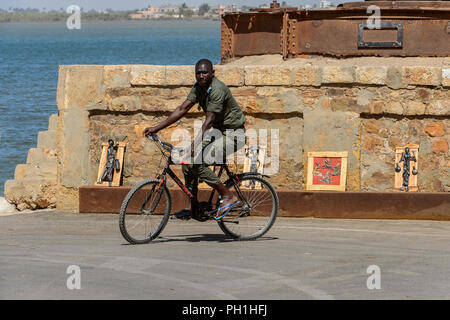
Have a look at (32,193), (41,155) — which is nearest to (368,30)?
(32,193)

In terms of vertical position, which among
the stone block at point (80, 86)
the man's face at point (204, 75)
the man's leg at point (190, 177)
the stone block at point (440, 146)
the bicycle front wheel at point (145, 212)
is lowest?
the bicycle front wheel at point (145, 212)

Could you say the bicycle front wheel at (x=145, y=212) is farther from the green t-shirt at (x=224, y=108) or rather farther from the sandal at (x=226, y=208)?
the green t-shirt at (x=224, y=108)

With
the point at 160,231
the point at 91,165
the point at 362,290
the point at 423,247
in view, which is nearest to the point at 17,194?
the point at 91,165

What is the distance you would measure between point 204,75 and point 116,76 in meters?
3.24

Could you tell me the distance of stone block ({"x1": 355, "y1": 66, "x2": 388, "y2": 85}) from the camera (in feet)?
36.1

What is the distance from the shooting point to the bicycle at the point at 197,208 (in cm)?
863

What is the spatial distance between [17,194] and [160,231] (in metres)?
4.72

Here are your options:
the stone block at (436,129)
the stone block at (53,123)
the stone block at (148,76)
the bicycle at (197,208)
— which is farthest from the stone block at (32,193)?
the stone block at (53,123)

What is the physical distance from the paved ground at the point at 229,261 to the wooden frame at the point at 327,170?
2.50 feet

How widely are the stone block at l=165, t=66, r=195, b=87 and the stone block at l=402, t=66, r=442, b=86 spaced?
267 cm

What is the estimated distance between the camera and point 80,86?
38.0ft

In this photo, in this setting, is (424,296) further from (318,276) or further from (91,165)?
(91,165)

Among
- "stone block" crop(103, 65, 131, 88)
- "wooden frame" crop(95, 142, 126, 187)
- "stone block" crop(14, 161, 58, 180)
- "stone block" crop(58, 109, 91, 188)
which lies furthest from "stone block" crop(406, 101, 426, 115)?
"stone block" crop(14, 161, 58, 180)
